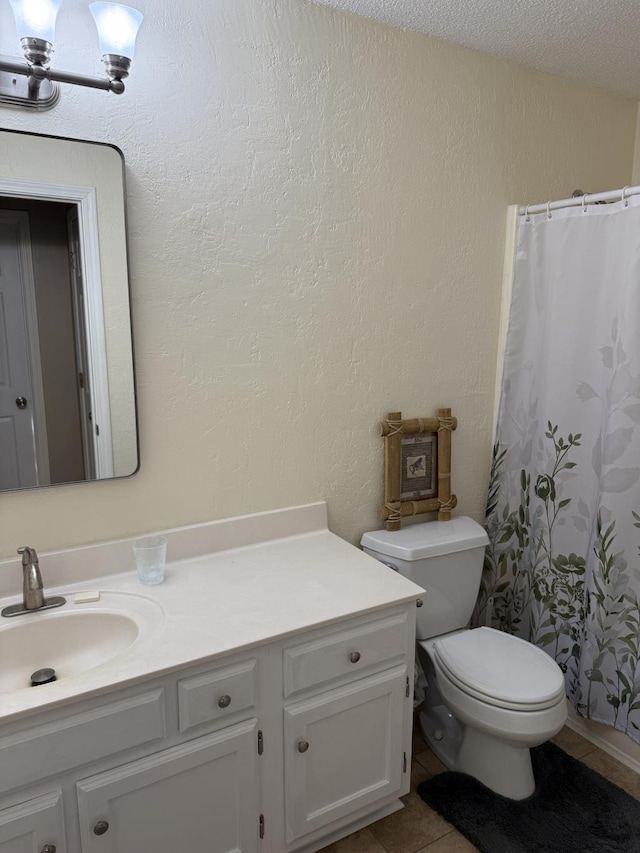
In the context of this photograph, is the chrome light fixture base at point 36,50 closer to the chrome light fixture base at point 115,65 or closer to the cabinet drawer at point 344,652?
the chrome light fixture base at point 115,65

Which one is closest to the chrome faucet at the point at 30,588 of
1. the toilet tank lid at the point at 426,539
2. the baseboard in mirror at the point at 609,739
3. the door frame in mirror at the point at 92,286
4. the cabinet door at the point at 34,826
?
the door frame in mirror at the point at 92,286

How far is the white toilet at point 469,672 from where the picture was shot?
71.6 inches

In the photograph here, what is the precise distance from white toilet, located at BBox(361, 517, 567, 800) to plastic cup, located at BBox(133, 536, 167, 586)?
737 millimetres

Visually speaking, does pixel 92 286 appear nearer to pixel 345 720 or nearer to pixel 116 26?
pixel 116 26

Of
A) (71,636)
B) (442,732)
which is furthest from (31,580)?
(442,732)

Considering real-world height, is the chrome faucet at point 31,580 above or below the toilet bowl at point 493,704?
above

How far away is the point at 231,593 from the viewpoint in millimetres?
1650

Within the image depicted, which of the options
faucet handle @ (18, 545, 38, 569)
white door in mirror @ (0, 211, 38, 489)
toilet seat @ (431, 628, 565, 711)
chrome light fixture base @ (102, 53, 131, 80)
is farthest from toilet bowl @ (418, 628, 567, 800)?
chrome light fixture base @ (102, 53, 131, 80)

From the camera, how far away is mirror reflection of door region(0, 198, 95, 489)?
1515 mm

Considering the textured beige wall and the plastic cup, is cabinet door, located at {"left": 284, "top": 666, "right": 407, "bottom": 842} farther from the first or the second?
the textured beige wall

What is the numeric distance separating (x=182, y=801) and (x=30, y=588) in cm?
60

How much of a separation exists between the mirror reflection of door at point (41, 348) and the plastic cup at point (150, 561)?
0.27 metres

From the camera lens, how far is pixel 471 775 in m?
2.01

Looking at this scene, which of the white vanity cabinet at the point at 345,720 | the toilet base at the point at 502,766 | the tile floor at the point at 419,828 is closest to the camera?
the white vanity cabinet at the point at 345,720
